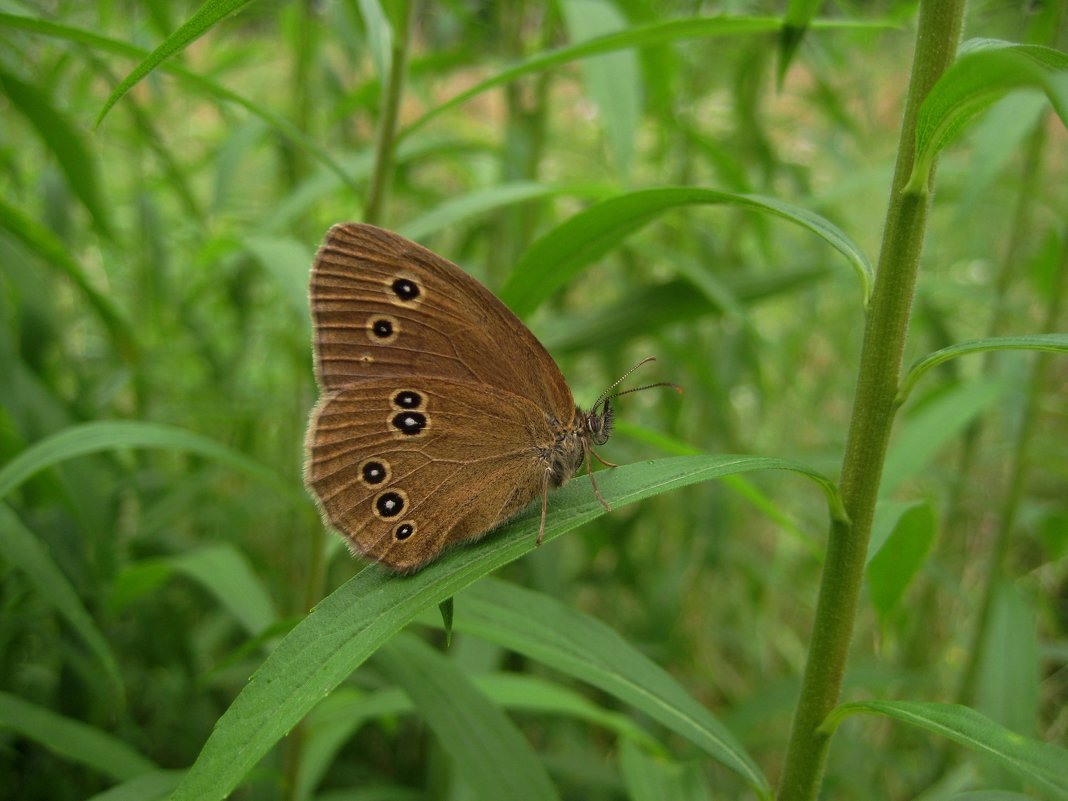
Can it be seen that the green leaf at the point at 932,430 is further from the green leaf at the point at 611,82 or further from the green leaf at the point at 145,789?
the green leaf at the point at 145,789

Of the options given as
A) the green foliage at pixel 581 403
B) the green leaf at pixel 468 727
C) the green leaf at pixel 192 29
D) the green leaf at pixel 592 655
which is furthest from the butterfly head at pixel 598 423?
the green leaf at pixel 192 29

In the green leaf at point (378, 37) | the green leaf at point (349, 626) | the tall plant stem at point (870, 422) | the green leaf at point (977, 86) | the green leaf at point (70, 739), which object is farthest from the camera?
the green leaf at point (378, 37)

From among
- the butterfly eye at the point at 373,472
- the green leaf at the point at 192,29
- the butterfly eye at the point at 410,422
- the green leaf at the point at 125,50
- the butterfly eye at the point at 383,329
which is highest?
the green leaf at the point at 125,50

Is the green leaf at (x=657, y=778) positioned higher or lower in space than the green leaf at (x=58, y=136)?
lower

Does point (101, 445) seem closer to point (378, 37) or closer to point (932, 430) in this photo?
point (378, 37)

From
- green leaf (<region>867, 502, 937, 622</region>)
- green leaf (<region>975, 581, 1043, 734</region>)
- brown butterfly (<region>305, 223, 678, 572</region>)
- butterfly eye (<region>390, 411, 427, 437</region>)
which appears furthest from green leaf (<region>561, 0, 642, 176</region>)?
green leaf (<region>975, 581, 1043, 734</region>)

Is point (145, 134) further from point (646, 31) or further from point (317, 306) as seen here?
point (646, 31)

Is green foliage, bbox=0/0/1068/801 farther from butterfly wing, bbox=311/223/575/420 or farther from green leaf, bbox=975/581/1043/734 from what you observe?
butterfly wing, bbox=311/223/575/420
